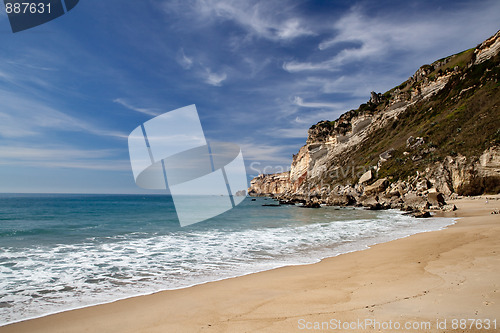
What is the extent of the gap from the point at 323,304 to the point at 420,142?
164ft

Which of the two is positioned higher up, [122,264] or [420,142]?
[420,142]

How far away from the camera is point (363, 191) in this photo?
47.6 meters

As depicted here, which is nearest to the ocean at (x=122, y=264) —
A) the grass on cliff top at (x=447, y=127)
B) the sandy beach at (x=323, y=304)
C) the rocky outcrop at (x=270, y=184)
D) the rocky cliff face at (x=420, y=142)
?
the sandy beach at (x=323, y=304)

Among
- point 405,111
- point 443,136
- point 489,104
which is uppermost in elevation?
point 405,111

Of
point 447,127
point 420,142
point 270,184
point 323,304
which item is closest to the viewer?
point 323,304

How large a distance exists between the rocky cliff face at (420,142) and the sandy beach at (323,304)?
101 feet

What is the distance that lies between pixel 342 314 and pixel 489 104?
49.7 meters

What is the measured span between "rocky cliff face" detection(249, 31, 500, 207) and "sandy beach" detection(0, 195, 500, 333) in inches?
1217

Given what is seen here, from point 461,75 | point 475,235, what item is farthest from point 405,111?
point 475,235

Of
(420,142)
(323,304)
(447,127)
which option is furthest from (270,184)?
(323,304)

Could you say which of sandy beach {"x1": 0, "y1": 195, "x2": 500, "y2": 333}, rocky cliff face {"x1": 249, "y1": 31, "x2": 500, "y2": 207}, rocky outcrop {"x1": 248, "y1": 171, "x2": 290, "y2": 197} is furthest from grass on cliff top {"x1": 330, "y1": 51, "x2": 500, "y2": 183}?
rocky outcrop {"x1": 248, "y1": 171, "x2": 290, "y2": 197}

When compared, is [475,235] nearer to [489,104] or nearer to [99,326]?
[99,326]

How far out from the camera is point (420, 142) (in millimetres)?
45344

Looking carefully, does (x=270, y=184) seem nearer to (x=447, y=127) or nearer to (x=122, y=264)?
(x=447, y=127)
